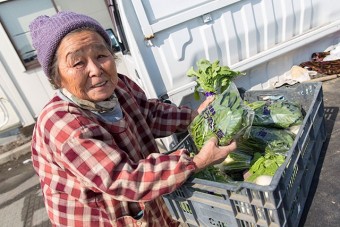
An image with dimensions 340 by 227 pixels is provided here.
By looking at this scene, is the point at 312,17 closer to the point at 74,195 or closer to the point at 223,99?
the point at 223,99

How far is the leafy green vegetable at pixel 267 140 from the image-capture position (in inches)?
61.4

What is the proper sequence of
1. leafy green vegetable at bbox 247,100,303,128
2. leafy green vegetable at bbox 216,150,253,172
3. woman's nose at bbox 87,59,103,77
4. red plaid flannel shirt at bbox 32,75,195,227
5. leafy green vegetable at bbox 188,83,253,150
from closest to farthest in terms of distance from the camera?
red plaid flannel shirt at bbox 32,75,195,227, woman's nose at bbox 87,59,103,77, leafy green vegetable at bbox 188,83,253,150, leafy green vegetable at bbox 216,150,253,172, leafy green vegetable at bbox 247,100,303,128

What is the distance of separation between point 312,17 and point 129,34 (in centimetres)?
181

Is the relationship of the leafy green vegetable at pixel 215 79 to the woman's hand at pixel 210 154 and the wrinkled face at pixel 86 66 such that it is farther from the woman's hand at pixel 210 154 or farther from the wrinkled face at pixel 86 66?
the wrinkled face at pixel 86 66

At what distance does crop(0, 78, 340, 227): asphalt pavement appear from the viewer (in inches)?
55.8

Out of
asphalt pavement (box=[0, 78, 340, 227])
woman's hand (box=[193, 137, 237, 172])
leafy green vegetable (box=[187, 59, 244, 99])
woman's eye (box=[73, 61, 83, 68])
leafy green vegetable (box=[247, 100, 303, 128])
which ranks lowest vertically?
asphalt pavement (box=[0, 78, 340, 227])

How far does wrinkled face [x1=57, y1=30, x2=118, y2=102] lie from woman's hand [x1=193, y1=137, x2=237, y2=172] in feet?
1.62

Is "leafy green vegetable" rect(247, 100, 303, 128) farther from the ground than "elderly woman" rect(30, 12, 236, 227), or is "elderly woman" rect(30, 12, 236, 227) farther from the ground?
"elderly woman" rect(30, 12, 236, 227)

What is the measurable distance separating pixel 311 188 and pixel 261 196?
2.00 ft

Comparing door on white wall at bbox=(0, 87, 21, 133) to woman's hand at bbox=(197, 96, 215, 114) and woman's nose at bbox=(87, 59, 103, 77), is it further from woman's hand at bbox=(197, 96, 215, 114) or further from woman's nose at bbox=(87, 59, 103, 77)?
woman's nose at bbox=(87, 59, 103, 77)

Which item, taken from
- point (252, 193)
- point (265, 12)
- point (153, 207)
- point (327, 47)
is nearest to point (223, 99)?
point (252, 193)

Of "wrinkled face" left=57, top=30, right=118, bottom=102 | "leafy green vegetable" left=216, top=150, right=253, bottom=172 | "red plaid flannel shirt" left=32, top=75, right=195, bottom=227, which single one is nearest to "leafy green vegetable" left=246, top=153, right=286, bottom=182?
"leafy green vegetable" left=216, top=150, right=253, bottom=172

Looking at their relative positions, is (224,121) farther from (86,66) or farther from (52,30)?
(52,30)

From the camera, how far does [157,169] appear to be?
1.16 meters
